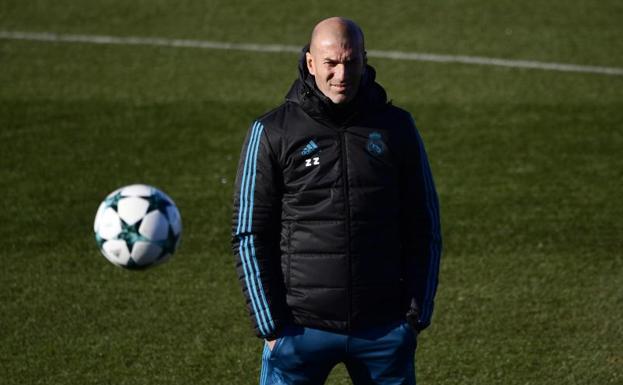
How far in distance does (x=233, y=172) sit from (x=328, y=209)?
5621mm

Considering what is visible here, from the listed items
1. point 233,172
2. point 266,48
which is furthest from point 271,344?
point 266,48

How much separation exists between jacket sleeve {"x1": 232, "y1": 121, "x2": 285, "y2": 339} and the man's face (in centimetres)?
33

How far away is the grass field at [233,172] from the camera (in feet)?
22.6

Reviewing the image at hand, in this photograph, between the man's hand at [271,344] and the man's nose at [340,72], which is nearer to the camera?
the man's nose at [340,72]

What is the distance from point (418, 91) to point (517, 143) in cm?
179

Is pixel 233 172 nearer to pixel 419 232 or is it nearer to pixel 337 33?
pixel 419 232

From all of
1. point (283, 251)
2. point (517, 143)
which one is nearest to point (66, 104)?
point (517, 143)

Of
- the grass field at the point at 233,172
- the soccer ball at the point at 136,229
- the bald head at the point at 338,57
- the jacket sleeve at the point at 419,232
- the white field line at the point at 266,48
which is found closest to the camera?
the bald head at the point at 338,57

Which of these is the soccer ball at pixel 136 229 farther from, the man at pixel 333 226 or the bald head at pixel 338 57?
the bald head at pixel 338 57

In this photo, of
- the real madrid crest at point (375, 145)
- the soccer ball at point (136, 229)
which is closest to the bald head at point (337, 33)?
the real madrid crest at point (375, 145)

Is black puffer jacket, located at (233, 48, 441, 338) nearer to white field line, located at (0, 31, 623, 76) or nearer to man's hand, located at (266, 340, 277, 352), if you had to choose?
man's hand, located at (266, 340, 277, 352)

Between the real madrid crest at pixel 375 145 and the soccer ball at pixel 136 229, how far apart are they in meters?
2.60

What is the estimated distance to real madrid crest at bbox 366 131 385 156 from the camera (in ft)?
14.0

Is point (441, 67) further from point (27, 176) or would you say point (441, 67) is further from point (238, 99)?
point (27, 176)
